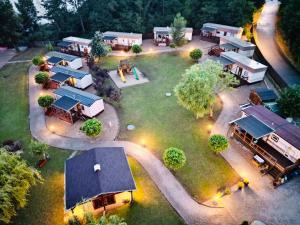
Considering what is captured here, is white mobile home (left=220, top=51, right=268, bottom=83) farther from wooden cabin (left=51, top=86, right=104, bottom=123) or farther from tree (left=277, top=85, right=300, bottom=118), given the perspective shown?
wooden cabin (left=51, top=86, right=104, bottom=123)

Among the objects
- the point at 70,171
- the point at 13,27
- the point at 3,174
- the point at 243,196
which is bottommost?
the point at 243,196

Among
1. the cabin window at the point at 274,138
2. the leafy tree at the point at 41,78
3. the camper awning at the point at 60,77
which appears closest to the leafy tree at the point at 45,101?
the camper awning at the point at 60,77

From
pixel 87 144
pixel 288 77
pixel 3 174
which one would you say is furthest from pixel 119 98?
pixel 288 77

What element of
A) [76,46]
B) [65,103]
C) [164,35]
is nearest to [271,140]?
[65,103]

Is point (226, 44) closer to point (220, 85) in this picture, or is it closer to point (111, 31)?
point (220, 85)

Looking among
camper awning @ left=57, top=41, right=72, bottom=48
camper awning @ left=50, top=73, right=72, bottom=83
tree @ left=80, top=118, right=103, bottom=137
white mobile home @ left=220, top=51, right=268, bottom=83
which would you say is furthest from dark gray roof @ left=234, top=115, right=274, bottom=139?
camper awning @ left=57, top=41, right=72, bottom=48

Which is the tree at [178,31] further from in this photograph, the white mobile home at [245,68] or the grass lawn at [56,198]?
the grass lawn at [56,198]
